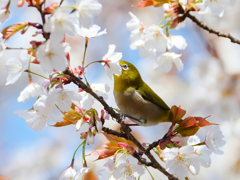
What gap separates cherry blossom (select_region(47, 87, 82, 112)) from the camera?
1018mm

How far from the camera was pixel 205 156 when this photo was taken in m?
1.27

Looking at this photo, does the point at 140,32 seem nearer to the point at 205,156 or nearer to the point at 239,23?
the point at 205,156

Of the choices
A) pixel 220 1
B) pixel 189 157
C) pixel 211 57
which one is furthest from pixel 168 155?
pixel 211 57

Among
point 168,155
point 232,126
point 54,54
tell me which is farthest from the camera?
point 232,126

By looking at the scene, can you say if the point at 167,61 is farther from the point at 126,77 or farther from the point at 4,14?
Result: the point at 4,14

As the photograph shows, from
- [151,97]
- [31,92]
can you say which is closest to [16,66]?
[31,92]

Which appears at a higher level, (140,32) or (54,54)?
(54,54)

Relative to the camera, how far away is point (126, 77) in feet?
6.71

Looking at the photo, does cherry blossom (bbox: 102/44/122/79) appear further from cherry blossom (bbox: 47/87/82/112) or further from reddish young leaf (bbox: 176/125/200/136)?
reddish young leaf (bbox: 176/125/200/136)

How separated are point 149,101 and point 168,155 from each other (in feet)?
2.91

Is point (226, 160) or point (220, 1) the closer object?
point (220, 1)

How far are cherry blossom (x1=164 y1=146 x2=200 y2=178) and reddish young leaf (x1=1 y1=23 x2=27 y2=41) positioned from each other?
0.84 m

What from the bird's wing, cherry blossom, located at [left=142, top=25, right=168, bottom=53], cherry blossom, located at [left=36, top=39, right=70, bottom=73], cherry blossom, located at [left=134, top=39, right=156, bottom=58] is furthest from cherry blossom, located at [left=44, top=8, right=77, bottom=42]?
the bird's wing

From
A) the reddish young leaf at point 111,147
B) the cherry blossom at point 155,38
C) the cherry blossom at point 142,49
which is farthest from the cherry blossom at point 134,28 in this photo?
the reddish young leaf at point 111,147
